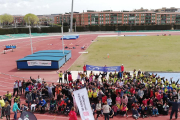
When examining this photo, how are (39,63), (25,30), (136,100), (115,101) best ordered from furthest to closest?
(25,30)
(39,63)
(115,101)
(136,100)

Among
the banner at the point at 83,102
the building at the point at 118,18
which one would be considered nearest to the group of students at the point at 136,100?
the banner at the point at 83,102

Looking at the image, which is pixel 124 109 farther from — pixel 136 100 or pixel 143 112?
pixel 143 112

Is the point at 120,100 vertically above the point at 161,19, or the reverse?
the point at 161,19

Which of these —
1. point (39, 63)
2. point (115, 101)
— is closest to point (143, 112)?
point (115, 101)

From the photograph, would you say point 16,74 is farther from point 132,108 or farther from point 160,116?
point 160,116

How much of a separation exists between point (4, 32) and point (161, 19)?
101097 mm

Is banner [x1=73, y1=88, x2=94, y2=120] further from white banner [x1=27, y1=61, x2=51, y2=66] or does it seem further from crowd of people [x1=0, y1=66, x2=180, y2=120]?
white banner [x1=27, y1=61, x2=51, y2=66]

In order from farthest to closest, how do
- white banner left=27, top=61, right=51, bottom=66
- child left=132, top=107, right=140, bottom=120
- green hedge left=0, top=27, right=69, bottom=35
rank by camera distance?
green hedge left=0, top=27, right=69, bottom=35, white banner left=27, top=61, right=51, bottom=66, child left=132, top=107, right=140, bottom=120

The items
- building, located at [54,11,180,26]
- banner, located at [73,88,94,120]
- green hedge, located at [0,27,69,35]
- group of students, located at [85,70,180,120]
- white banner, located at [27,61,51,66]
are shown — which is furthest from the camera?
building, located at [54,11,180,26]

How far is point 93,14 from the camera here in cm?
12300

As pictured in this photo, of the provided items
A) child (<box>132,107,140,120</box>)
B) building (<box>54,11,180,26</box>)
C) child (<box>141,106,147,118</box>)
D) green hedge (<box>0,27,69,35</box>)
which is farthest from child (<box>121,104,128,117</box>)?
building (<box>54,11,180,26</box>)

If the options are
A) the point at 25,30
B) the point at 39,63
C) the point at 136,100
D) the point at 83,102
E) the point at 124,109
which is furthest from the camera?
the point at 25,30

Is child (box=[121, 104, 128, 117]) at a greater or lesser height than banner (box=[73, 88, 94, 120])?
lesser

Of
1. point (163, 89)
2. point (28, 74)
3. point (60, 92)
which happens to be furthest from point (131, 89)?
point (28, 74)
